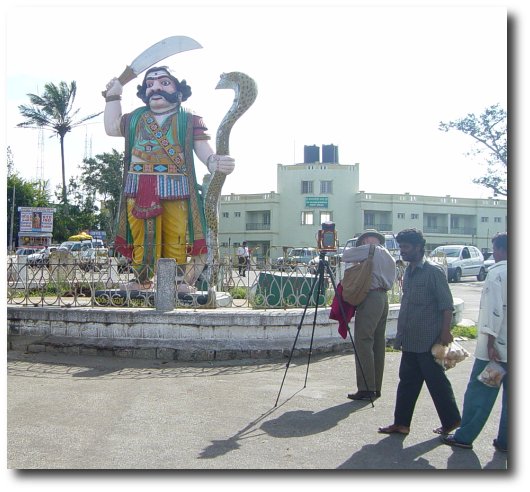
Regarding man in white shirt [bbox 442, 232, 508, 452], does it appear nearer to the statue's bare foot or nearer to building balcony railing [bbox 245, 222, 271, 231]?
the statue's bare foot

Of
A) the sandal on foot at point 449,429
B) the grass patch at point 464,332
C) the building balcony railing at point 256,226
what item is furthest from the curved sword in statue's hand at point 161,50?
the building balcony railing at point 256,226

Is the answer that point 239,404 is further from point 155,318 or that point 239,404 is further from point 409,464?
point 155,318

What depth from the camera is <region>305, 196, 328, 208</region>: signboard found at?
4406 centimetres

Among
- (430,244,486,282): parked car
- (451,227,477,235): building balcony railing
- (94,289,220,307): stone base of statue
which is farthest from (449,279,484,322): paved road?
(451,227,477,235): building balcony railing

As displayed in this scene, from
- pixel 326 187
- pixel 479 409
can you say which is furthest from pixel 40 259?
pixel 326 187

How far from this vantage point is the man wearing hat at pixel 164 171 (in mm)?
10195

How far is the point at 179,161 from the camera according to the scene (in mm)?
10258

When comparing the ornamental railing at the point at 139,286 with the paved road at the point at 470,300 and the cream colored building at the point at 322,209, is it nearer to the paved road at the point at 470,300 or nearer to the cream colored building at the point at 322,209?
the paved road at the point at 470,300

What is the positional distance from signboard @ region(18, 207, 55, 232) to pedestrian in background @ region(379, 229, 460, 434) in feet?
92.2

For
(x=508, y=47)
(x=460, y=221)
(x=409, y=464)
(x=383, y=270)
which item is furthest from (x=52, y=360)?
(x=460, y=221)

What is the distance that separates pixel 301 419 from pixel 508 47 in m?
3.36

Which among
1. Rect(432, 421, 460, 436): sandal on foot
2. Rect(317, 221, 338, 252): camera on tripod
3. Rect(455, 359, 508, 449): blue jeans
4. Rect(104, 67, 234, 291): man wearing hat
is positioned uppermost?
Rect(104, 67, 234, 291): man wearing hat

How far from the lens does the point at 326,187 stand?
146ft

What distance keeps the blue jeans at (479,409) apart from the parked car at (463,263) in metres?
19.7
